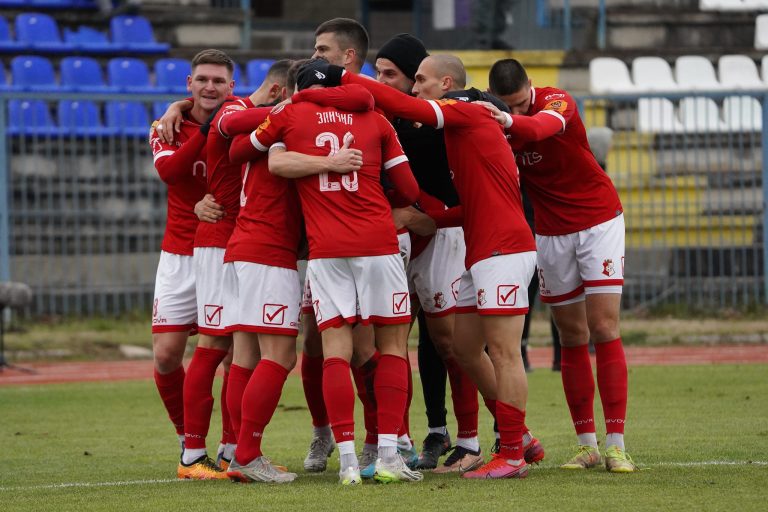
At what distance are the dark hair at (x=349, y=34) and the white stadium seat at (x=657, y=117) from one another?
11.8 meters

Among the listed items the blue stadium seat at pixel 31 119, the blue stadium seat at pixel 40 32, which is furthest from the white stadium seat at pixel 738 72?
the blue stadium seat at pixel 31 119

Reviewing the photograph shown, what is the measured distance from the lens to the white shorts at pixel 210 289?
27.2 ft

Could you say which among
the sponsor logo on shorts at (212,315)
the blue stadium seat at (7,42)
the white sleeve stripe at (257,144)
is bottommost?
the sponsor logo on shorts at (212,315)

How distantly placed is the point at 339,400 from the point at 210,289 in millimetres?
1212

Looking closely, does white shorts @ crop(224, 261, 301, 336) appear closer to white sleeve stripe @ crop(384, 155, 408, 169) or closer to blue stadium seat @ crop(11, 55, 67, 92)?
white sleeve stripe @ crop(384, 155, 408, 169)

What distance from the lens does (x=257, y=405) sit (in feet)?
25.1

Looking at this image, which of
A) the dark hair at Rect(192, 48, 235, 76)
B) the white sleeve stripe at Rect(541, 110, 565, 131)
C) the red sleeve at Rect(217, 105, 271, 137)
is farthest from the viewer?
the dark hair at Rect(192, 48, 235, 76)

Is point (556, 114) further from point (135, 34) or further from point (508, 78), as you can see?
point (135, 34)

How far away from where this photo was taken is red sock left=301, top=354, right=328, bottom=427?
344 inches

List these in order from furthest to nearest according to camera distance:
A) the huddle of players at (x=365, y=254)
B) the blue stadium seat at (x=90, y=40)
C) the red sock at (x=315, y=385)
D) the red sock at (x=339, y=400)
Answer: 1. the blue stadium seat at (x=90, y=40)
2. the red sock at (x=315, y=385)
3. the huddle of players at (x=365, y=254)
4. the red sock at (x=339, y=400)

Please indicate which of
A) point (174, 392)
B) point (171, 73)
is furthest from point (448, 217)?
point (171, 73)

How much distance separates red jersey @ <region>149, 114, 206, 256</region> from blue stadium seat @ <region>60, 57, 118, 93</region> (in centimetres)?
1326

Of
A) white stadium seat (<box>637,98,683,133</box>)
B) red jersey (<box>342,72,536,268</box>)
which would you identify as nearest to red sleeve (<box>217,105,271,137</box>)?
red jersey (<box>342,72,536,268</box>)

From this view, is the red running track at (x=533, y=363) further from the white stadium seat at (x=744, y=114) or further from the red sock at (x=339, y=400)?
the red sock at (x=339, y=400)
